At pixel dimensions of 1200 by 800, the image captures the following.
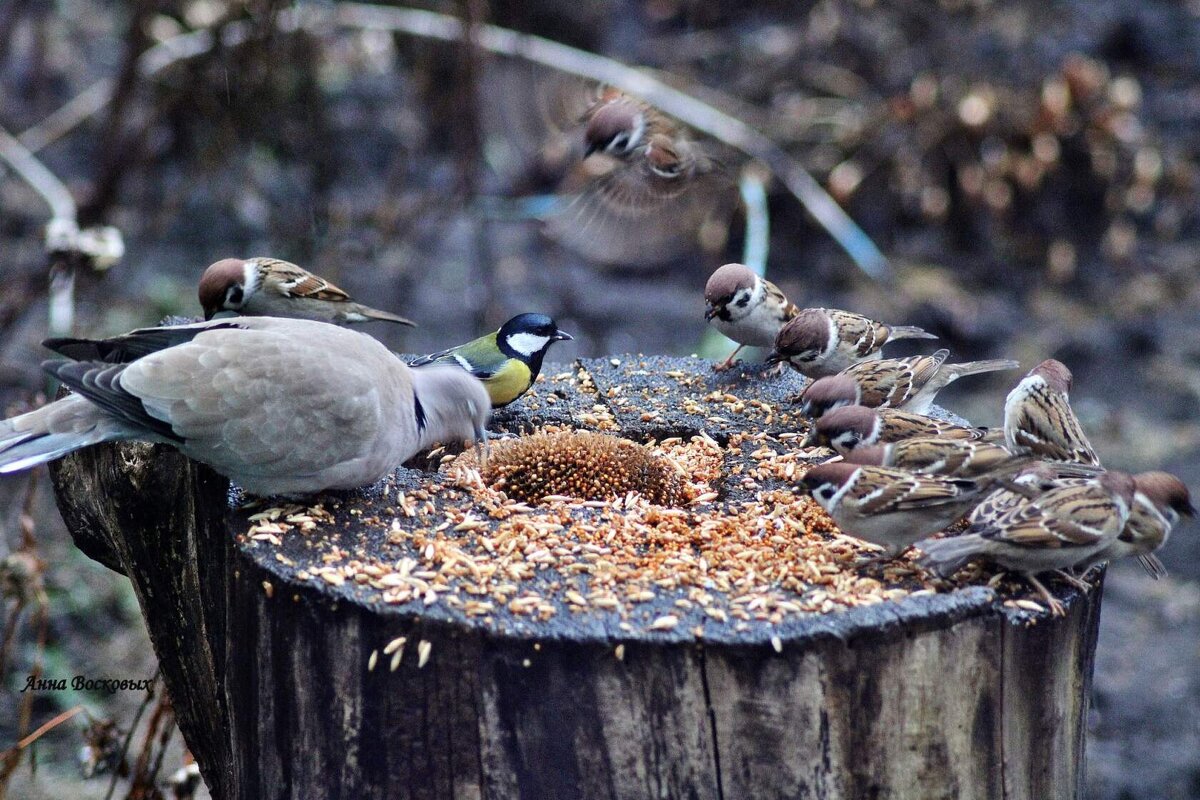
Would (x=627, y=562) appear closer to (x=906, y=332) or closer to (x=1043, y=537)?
(x=1043, y=537)

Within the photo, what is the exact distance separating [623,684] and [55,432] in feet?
6.45

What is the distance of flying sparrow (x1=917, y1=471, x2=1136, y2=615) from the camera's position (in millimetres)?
3340

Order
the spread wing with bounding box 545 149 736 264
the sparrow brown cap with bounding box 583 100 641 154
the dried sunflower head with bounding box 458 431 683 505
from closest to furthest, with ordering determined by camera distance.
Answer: the dried sunflower head with bounding box 458 431 683 505
the sparrow brown cap with bounding box 583 100 641 154
the spread wing with bounding box 545 149 736 264

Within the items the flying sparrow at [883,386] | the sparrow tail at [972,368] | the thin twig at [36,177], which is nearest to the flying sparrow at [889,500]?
the flying sparrow at [883,386]

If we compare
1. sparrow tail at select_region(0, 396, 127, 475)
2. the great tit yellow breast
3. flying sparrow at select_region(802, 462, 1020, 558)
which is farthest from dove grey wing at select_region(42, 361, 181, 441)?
flying sparrow at select_region(802, 462, 1020, 558)

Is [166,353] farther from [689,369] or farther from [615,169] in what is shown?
[615,169]

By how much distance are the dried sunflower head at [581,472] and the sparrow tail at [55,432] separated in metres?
1.19

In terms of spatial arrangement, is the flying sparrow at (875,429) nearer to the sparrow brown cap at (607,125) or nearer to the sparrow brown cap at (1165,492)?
the sparrow brown cap at (1165,492)

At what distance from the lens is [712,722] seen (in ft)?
10.3

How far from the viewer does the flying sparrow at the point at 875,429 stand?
13.2 ft

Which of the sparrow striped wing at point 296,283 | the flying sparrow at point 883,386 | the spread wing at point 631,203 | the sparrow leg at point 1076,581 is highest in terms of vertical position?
the spread wing at point 631,203

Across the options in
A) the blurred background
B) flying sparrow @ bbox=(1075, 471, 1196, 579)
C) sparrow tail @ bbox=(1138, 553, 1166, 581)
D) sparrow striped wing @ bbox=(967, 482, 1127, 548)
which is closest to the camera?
sparrow striped wing @ bbox=(967, 482, 1127, 548)

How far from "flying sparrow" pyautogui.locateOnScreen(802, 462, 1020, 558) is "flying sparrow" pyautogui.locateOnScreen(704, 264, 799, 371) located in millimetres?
1632

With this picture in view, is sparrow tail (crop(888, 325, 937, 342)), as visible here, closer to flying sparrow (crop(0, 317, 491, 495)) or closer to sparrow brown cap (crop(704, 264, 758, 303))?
sparrow brown cap (crop(704, 264, 758, 303))
